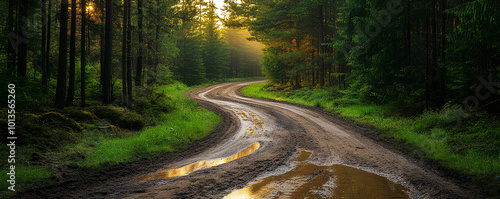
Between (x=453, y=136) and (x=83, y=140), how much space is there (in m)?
12.9

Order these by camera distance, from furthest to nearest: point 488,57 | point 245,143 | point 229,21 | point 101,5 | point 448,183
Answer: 1. point 229,21
2. point 101,5
3. point 245,143
4. point 488,57
5. point 448,183

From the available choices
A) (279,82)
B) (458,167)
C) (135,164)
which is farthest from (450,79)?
(279,82)

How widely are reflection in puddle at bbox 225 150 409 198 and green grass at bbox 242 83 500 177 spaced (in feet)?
7.85

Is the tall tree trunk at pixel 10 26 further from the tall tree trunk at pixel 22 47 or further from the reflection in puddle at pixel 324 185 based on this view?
the reflection in puddle at pixel 324 185

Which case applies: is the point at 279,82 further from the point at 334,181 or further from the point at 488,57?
the point at 334,181

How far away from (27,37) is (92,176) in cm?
1037

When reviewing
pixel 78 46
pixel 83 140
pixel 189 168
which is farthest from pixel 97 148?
pixel 78 46

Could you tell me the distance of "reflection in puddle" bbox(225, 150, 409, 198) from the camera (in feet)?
16.2

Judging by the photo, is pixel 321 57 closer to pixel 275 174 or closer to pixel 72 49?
pixel 72 49

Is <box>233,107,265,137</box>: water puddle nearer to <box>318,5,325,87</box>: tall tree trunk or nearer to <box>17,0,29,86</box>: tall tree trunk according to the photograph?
<box>17,0,29,86</box>: tall tree trunk

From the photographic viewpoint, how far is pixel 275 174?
6141 millimetres

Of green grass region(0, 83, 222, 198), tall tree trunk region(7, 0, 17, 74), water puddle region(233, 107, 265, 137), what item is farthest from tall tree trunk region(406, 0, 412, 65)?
tall tree trunk region(7, 0, 17, 74)

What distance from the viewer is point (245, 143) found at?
31.1 ft

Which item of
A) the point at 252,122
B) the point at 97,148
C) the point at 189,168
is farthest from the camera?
the point at 252,122
